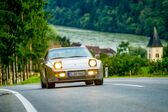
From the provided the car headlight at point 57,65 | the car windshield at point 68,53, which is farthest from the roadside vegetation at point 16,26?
the car headlight at point 57,65

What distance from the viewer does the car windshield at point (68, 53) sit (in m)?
17.2

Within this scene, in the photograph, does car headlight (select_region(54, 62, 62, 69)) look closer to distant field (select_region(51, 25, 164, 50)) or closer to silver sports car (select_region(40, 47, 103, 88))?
silver sports car (select_region(40, 47, 103, 88))

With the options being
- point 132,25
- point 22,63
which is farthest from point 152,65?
point 132,25

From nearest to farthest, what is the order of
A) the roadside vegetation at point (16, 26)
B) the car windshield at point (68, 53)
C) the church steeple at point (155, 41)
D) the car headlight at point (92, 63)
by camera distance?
1. the car headlight at point (92, 63)
2. the car windshield at point (68, 53)
3. the roadside vegetation at point (16, 26)
4. the church steeple at point (155, 41)

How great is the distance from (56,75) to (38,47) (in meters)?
51.7

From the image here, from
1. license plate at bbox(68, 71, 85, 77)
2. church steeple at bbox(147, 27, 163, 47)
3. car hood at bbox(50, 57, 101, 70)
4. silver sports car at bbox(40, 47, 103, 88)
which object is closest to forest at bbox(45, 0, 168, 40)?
church steeple at bbox(147, 27, 163, 47)

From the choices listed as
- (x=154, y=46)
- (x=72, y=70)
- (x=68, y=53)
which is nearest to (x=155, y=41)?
(x=154, y=46)

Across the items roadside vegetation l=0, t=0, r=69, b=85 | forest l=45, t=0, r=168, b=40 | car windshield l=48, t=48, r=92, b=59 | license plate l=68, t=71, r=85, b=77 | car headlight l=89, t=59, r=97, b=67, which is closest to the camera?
license plate l=68, t=71, r=85, b=77

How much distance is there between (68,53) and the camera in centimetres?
1733

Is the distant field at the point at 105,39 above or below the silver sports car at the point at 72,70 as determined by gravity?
above

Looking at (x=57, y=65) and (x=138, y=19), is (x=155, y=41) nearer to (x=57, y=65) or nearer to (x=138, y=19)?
(x=138, y=19)

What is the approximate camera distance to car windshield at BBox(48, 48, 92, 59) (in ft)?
56.4

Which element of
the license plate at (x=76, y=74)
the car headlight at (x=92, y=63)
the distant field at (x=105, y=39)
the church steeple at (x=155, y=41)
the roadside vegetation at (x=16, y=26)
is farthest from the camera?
the distant field at (x=105, y=39)

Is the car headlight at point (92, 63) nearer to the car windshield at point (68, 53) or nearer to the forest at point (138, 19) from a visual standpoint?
the car windshield at point (68, 53)
